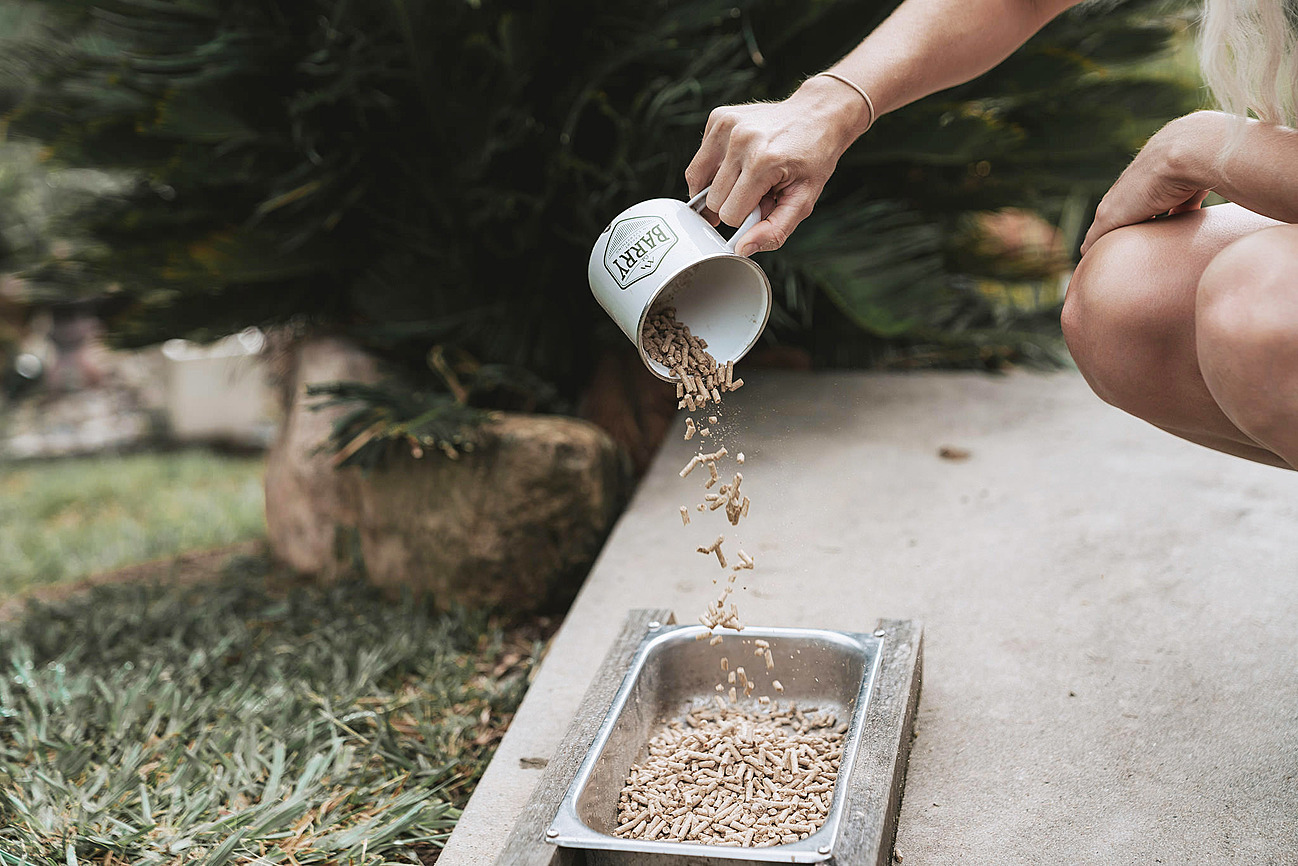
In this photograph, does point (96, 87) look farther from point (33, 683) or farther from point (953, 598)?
point (953, 598)

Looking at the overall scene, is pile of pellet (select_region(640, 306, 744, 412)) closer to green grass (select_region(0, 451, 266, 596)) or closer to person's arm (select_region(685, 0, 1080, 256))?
person's arm (select_region(685, 0, 1080, 256))

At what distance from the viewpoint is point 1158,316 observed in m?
1.25

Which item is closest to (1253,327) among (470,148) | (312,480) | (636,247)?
(636,247)

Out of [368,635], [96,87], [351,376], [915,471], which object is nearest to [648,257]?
[368,635]

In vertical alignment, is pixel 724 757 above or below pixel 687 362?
below

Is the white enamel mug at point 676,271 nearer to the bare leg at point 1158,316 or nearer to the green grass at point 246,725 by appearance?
Result: the bare leg at point 1158,316

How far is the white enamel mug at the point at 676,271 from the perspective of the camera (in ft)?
4.21

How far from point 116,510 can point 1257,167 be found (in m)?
3.77

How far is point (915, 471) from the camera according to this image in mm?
2318

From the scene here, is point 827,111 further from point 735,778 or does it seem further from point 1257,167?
point 735,778

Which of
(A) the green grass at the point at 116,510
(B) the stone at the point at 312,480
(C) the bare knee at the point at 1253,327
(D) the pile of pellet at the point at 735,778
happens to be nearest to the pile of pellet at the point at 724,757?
(D) the pile of pellet at the point at 735,778

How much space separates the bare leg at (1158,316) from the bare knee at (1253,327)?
13 centimetres

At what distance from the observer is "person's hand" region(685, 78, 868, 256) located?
124 cm

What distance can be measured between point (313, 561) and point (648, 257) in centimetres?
140
